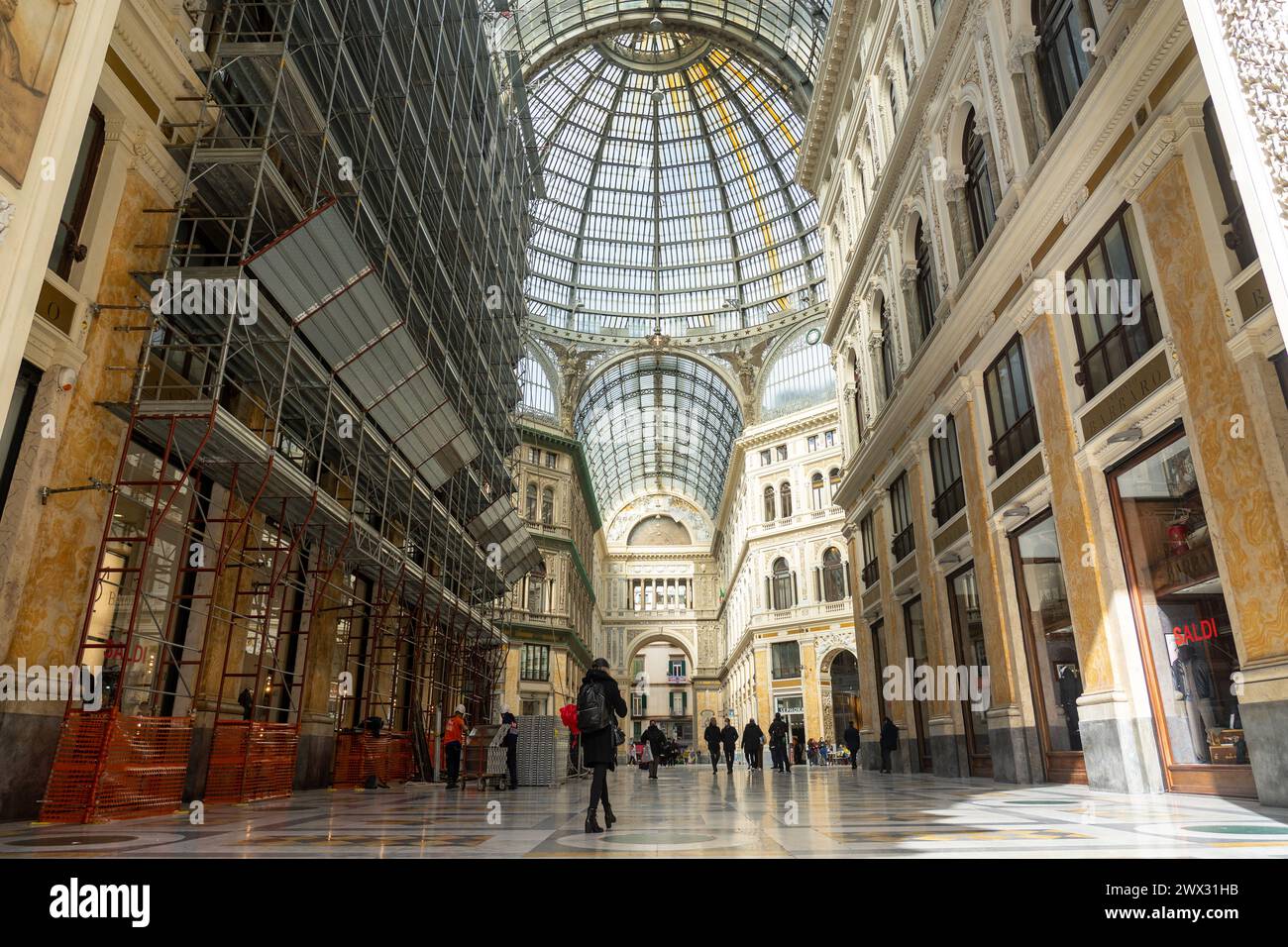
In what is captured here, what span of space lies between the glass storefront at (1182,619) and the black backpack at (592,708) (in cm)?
586

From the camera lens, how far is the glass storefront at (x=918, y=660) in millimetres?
17125

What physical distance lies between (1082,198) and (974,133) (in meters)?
4.83

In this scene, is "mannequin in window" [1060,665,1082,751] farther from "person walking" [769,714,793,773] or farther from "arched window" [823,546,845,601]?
"arched window" [823,546,845,601]

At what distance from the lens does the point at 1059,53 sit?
1063 cm

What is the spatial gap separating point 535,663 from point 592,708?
36584 millimetres

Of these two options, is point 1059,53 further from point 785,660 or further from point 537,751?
point 785,660

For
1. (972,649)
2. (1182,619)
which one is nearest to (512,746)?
(972,649)

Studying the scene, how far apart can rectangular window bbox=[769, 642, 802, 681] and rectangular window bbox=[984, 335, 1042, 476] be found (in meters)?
32.2

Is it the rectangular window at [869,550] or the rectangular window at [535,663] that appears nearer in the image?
the rectangular window at [869,550]

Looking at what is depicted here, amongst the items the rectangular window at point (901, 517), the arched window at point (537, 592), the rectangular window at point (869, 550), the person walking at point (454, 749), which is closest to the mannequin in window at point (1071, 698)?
the rectangular window at point (901, 517)

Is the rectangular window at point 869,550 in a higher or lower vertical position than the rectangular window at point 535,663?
higher

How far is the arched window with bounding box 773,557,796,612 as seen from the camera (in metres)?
45.1

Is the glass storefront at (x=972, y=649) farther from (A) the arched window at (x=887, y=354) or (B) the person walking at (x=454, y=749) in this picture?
(B) the person walking at (x=454, y=749)
